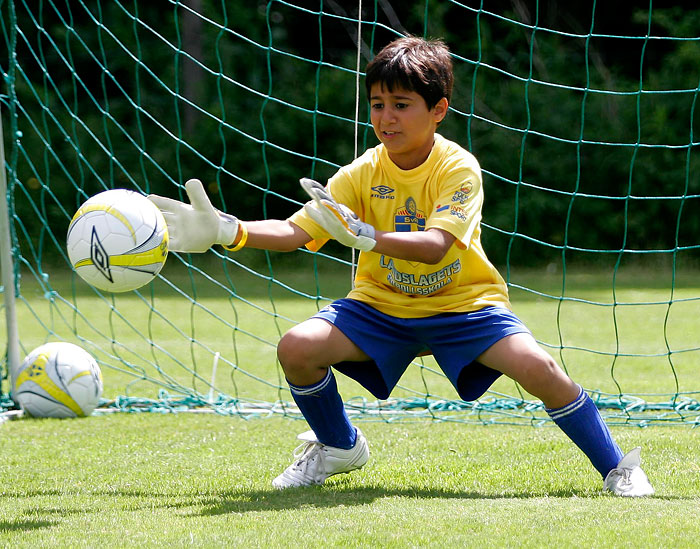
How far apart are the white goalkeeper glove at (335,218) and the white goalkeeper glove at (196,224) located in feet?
1.08

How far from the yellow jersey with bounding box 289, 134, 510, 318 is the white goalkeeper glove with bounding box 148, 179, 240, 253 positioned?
320mm

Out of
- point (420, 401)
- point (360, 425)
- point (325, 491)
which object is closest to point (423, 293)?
point (325, 491)

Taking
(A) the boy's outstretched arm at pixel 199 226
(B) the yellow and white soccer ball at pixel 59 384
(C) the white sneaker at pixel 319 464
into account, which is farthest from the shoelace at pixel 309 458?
(B) the yellow and white soccer ball at pixel 59 384

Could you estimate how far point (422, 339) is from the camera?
329 cm

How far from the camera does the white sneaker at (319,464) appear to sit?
3.30 meters

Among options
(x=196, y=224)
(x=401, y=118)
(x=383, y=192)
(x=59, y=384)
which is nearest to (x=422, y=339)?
(x=383, y=192)

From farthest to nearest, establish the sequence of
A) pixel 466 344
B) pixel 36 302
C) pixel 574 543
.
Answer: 1. pixel 36 302
2. pixel 466 344
3. pixel 574 543

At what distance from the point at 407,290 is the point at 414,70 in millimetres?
714

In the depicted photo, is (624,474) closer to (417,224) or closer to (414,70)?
(417,224)

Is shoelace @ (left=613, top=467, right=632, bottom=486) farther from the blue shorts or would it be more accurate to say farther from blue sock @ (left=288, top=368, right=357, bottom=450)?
blue sock @ (left=288, top=368, right=357, bottom=450)

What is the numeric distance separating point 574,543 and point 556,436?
5.54 ft

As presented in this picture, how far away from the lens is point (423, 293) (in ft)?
10.9

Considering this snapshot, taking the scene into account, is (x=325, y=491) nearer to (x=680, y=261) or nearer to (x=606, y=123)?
(x=680, y=261)

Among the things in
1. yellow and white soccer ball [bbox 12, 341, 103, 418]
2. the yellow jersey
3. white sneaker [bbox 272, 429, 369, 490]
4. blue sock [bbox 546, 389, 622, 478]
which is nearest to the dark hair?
the yellow jersey
